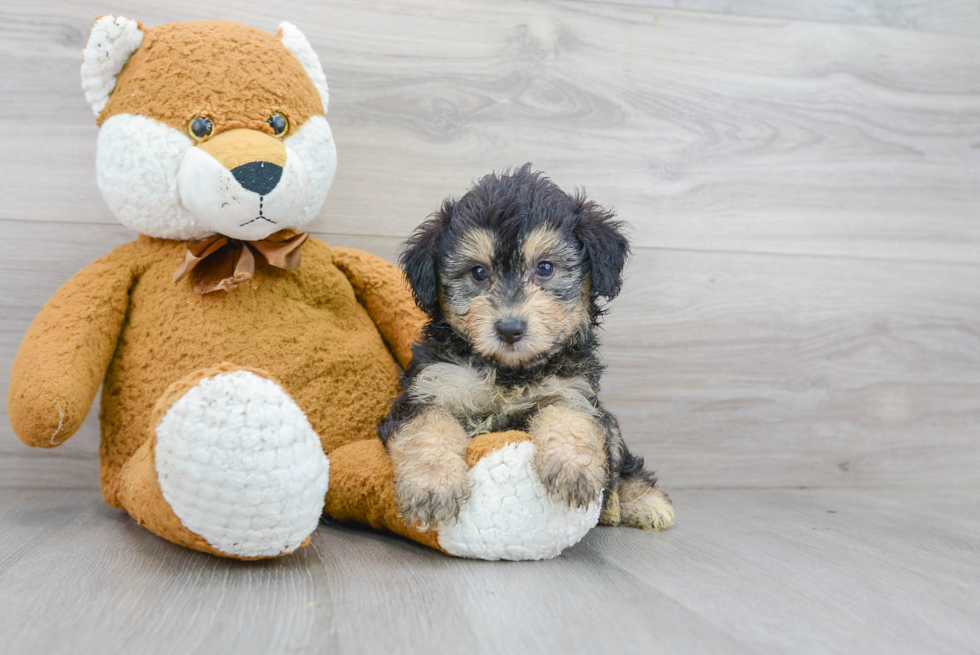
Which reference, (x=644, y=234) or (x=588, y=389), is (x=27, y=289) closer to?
(x=588, y=389)

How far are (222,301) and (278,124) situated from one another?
45 cm

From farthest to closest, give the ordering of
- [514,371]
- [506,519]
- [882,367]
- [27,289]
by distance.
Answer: [882,367] < [27,289] < [514,371] < [506,519]

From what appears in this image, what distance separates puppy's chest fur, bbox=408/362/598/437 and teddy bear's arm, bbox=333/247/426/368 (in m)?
0.38

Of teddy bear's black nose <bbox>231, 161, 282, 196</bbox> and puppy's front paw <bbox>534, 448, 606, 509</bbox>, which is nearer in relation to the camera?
puppy's front paw <bbox>534, 448, 606, 509</bbox>

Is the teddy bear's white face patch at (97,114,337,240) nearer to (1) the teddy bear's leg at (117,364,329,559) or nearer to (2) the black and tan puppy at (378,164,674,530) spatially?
(2) the black and tan puppy at (378,164,674,530)

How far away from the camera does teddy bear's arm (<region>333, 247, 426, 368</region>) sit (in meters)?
2.08

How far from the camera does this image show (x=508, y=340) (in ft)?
5.13

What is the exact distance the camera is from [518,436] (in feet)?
5.15

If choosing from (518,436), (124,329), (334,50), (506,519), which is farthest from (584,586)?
(334,50)

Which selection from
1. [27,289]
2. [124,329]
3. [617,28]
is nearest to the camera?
[124,329]

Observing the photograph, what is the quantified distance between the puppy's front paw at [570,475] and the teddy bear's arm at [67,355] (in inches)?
42.2

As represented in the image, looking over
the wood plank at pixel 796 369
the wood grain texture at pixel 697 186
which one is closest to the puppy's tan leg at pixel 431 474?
the wood grain texture at pixel 697 186

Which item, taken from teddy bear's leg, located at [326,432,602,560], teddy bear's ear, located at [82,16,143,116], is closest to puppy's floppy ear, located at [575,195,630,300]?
teddy bear's leg, located at [326,432,602,560]

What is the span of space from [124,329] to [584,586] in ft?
4.23
